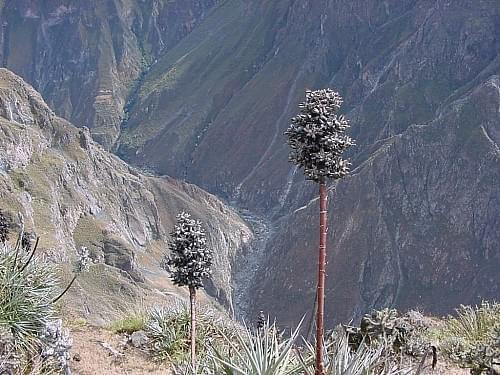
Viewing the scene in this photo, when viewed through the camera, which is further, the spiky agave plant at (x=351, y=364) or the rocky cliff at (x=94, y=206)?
the rocky cliff at (x=94, y=206)

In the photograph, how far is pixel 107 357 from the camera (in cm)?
1207

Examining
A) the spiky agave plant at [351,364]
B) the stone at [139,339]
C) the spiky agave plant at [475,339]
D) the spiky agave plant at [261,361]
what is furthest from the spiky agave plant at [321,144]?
the stone at [139,339]

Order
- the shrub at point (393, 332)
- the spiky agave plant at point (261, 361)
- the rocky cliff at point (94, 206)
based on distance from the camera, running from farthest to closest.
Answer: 1. the rocky cliff at point (94, 206)
2. the shrub at point (393, 332)
3. the spiky agave plant at point (261, 361)

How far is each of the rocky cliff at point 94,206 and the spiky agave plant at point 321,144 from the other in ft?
223

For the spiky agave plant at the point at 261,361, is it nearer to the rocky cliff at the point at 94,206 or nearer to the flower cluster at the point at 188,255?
the flower cluster at the point at 188,255

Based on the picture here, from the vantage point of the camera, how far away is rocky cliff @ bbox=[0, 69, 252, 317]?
3797 inches

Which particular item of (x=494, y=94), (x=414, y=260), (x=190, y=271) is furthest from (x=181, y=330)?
(x=494, y=94)

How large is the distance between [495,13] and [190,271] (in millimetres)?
162780

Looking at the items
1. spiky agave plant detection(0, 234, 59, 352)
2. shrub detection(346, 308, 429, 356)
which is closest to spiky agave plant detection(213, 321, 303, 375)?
shrub detection(346, 308, 429, 356)

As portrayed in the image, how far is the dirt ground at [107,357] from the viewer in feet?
37.3

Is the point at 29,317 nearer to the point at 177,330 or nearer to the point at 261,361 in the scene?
the point at 177,330

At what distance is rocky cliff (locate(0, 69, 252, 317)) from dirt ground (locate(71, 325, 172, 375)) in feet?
199

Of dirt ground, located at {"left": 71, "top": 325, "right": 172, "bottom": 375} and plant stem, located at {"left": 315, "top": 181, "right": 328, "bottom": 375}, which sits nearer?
plant stem, located at {"left": 315, "top": 181, "right": 328, "bottom": 375}

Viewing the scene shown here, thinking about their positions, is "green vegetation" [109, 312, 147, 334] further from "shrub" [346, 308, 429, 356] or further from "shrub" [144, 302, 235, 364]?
"shrub" [346, 308, 429, 356]
